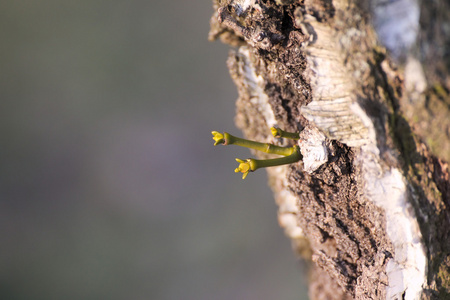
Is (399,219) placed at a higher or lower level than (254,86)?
lower

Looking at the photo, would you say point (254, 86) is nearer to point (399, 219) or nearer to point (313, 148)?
point (313, 148)

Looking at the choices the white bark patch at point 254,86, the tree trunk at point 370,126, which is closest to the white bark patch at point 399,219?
the tree trunk at point 370,126

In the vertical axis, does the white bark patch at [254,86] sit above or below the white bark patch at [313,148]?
above

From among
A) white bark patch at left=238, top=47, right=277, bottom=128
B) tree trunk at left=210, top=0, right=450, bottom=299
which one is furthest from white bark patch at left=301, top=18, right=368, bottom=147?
white bark patch at left=238, top=47, right=277, bottom=128

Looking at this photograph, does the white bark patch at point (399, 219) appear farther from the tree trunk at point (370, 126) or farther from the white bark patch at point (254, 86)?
the white bark patch at point (254, 86)

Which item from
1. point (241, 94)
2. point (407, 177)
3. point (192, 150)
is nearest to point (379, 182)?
point (407, 177)

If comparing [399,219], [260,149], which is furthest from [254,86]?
[399,219]

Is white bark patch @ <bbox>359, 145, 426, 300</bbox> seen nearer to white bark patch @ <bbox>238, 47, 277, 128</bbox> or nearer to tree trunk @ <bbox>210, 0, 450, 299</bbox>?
tree trunk @ <bbox>210, 0, 450, 299</bbox>

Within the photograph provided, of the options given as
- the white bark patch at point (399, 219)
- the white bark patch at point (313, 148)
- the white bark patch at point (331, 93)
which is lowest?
the white bark patch at point (399, 219)
